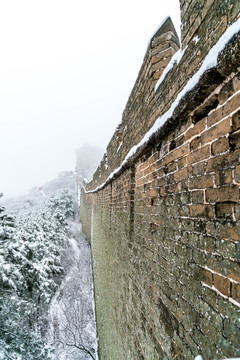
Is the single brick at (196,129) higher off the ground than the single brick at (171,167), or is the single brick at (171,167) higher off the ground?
the single brick at (196,129)

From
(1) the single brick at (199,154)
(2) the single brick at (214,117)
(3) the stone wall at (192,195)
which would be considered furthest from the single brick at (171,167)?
(2) the single brick at (214,117)

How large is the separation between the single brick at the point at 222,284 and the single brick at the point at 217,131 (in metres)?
0.67

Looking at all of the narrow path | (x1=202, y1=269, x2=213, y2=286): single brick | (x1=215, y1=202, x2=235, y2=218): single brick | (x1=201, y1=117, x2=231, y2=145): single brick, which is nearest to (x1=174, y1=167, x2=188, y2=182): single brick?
(x1=201, y1=117, x2=231, y2=145): single brick

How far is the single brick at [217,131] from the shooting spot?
0.97m

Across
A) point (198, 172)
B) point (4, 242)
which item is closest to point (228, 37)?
point (198, 172)

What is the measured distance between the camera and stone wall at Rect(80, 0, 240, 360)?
36.4 inches

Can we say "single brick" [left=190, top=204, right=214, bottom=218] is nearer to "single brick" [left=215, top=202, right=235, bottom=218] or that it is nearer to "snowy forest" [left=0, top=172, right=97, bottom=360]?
"single brick" [left=215, top=202, right=235, bottom=218]

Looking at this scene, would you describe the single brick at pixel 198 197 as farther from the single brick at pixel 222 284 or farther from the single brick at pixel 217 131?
the single brick at pixel 222 284

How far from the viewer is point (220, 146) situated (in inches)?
39.8

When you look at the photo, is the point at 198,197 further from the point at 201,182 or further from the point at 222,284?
the point at 222,284

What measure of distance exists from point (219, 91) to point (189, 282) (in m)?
1.07

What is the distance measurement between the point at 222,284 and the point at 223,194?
409mm

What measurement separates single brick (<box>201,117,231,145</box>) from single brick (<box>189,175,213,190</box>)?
0.64ft

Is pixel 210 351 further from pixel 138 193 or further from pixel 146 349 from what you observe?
pixel 138 193
